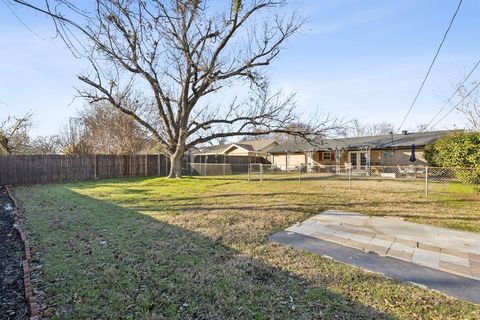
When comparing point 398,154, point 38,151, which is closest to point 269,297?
point 398,154

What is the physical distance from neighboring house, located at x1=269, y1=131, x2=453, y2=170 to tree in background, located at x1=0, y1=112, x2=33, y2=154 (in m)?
19.6

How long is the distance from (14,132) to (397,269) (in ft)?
80.1

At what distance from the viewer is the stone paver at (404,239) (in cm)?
361

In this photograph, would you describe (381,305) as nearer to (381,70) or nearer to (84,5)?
(84,5)

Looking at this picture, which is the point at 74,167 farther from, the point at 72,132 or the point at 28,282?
the point at 28,282

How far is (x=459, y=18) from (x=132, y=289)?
10.8 metres

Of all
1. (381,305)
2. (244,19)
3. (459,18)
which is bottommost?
(381,305)

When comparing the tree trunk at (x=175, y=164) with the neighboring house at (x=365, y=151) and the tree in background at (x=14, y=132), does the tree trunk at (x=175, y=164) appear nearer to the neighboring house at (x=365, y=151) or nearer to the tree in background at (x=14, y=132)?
the neighboring house at (x=365, y=151)

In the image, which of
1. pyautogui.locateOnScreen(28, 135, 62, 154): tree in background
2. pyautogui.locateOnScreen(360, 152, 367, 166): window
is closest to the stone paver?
pyautogui.locateOnScreen(360, 152, 367, 166): window

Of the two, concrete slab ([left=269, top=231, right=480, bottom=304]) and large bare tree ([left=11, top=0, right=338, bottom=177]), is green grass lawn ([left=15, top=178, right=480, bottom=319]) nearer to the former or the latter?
concrete slab ([left=269, top=231, right=480, bottom=304])

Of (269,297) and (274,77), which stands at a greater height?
(274,77)

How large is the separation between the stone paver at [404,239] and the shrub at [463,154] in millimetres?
4994

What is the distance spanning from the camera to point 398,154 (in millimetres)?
19016

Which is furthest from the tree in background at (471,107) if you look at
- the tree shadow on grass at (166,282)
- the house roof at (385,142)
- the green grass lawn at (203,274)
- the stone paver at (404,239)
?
the tree shadow on grass at (166,282)
